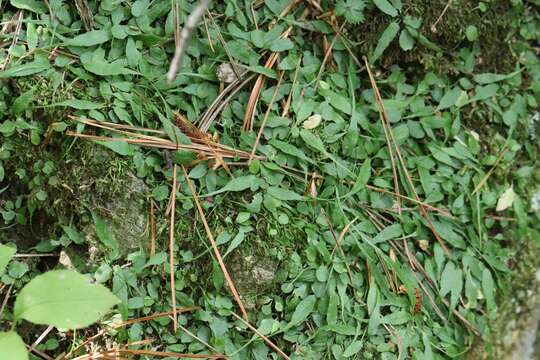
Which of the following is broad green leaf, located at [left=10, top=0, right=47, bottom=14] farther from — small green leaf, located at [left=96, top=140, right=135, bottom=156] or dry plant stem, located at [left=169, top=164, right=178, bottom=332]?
dry plant stem, located at [left=169, top=164, right=178, bottom=332]

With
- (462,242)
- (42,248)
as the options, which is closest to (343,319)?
(462,242)

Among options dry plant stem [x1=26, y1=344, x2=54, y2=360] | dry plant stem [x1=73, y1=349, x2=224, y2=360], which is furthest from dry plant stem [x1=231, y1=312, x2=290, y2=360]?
dry plant stem [x1=26, y1=344, x2=54, y2=360]

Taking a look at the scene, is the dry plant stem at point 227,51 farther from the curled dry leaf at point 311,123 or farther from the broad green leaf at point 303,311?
the broad green leaf at point 303,311

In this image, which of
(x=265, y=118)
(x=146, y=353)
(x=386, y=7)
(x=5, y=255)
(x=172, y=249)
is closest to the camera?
→ (x=5, y=255)

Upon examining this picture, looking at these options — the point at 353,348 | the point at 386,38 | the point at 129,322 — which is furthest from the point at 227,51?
the point at 353,348

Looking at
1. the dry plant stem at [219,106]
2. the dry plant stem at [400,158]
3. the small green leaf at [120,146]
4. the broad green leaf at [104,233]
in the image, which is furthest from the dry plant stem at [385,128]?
the broad green leaf at [104,233]

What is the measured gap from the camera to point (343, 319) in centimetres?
211

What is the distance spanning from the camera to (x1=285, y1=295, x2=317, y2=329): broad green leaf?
2053mm

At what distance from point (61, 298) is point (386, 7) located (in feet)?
5.12

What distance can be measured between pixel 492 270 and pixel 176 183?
1298mm

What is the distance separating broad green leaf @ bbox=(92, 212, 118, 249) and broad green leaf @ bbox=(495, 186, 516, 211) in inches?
59.5

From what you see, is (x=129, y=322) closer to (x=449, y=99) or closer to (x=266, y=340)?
(x=266, y=340)

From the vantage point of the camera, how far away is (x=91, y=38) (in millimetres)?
2098

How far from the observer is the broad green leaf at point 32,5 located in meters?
2.07
